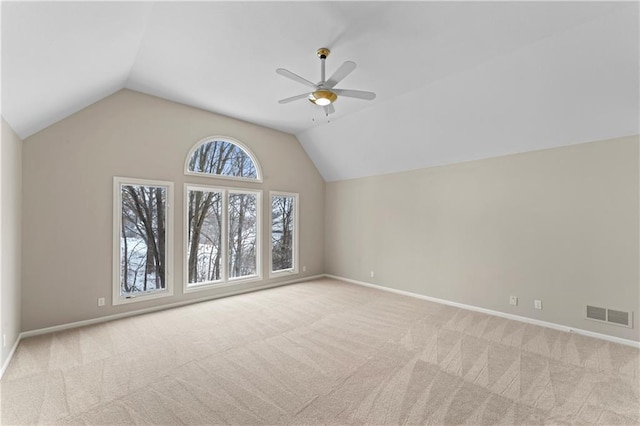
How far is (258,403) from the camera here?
2.30m

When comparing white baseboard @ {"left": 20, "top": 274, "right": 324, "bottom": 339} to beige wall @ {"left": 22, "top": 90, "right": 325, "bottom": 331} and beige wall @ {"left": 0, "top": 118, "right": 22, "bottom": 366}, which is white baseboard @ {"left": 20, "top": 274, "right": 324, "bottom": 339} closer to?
beige wall @ {"left": 22, "top": 90, "right": 325, "bottom": 331}

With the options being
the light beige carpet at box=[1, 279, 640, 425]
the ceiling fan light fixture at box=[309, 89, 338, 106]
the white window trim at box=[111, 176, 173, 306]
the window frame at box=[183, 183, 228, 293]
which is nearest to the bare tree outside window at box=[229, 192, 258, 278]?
the window frame at box=[183, 183, 228, 293]

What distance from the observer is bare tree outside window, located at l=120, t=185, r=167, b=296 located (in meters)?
4.28

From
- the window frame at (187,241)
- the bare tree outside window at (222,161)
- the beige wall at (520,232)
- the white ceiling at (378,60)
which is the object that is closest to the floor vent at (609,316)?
the beige wall at (520,232)

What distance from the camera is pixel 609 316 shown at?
3479 millimetres

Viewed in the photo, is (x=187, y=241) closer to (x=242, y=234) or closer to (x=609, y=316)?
(x=242, y=234)

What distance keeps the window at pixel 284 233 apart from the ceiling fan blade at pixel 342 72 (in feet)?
11.4

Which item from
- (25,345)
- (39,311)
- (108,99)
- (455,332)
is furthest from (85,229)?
(455,332)

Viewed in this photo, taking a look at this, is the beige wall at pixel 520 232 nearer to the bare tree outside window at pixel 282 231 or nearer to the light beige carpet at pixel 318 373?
the light beige carpet at pixel 318 373

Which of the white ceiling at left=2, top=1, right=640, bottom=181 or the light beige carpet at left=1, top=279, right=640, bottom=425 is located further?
the white ceiling at left=2, top=1, right=640, bottom=181

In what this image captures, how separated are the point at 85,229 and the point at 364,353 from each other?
403 cm

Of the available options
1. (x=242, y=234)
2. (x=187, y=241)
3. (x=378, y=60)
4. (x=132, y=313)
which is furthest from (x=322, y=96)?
(x=132, y=313)

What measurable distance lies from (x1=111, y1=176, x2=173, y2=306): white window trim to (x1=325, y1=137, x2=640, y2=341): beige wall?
12.7ft

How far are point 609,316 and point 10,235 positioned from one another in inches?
272
